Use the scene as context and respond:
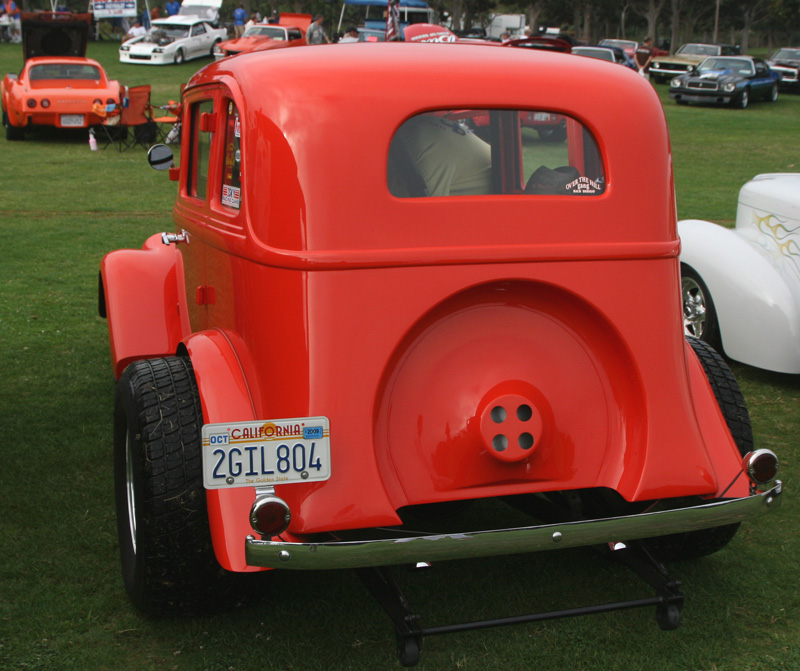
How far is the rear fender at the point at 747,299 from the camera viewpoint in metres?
5.45

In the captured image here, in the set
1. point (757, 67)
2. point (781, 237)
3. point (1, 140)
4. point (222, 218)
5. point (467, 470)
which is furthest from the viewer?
point (757, 67)

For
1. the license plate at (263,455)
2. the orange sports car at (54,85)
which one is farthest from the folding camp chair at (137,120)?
the license plate at (263,455)

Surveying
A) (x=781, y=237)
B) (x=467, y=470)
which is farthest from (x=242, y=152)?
(x=781, y=237)

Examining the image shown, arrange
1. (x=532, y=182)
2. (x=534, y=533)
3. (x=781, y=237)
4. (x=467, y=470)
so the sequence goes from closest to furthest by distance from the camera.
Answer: (x=534, y=533)
(x=467, y=470)
(x=532, y=182)
(x=781, y=237)

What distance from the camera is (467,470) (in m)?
2.98

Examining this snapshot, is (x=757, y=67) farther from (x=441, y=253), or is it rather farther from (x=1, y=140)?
(x=441, y=253)

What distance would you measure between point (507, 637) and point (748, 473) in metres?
1.02

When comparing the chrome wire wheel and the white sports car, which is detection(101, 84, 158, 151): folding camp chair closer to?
the chrome wire wheel

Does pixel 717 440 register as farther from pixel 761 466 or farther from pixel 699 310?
pixel 699 310

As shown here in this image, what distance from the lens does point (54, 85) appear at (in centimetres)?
1670

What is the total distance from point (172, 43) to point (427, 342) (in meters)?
32.8

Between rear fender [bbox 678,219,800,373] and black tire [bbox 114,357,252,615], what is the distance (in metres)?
3.78

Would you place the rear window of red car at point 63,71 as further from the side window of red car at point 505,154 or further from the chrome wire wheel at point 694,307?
the side window of red car at point 505,154

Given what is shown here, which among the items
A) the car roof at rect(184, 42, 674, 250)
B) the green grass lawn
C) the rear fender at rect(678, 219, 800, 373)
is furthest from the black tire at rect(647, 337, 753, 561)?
the rear fender at rect(678, 219, 800, 373)
